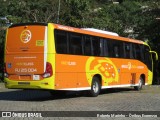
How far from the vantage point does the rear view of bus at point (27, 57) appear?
59.1 feet

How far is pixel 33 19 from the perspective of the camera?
4284 cm

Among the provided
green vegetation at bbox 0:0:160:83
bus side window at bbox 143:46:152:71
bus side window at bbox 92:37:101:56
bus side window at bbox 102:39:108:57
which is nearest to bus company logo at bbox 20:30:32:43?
bus side window at bbox 92:37:101:56

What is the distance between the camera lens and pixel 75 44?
19.7 metres

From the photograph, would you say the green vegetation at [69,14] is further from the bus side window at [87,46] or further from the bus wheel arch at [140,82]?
the bus side window at [87,46]

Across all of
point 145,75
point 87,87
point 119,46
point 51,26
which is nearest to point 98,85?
point 87,87

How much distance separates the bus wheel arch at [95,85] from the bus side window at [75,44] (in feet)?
6.65

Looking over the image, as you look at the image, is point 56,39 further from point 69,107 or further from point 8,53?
point 69,107

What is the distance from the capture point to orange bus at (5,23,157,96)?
18.0 m

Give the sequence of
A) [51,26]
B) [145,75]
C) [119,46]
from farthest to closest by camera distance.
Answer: [145,75] < [119,46] < [51,26]

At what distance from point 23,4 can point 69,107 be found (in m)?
29.5

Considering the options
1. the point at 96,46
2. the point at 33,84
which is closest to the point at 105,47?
the point at 96,46

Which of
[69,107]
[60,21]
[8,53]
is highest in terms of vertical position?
[60,21]

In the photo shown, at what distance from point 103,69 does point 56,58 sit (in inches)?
184

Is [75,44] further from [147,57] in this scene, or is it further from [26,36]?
[147,57]
